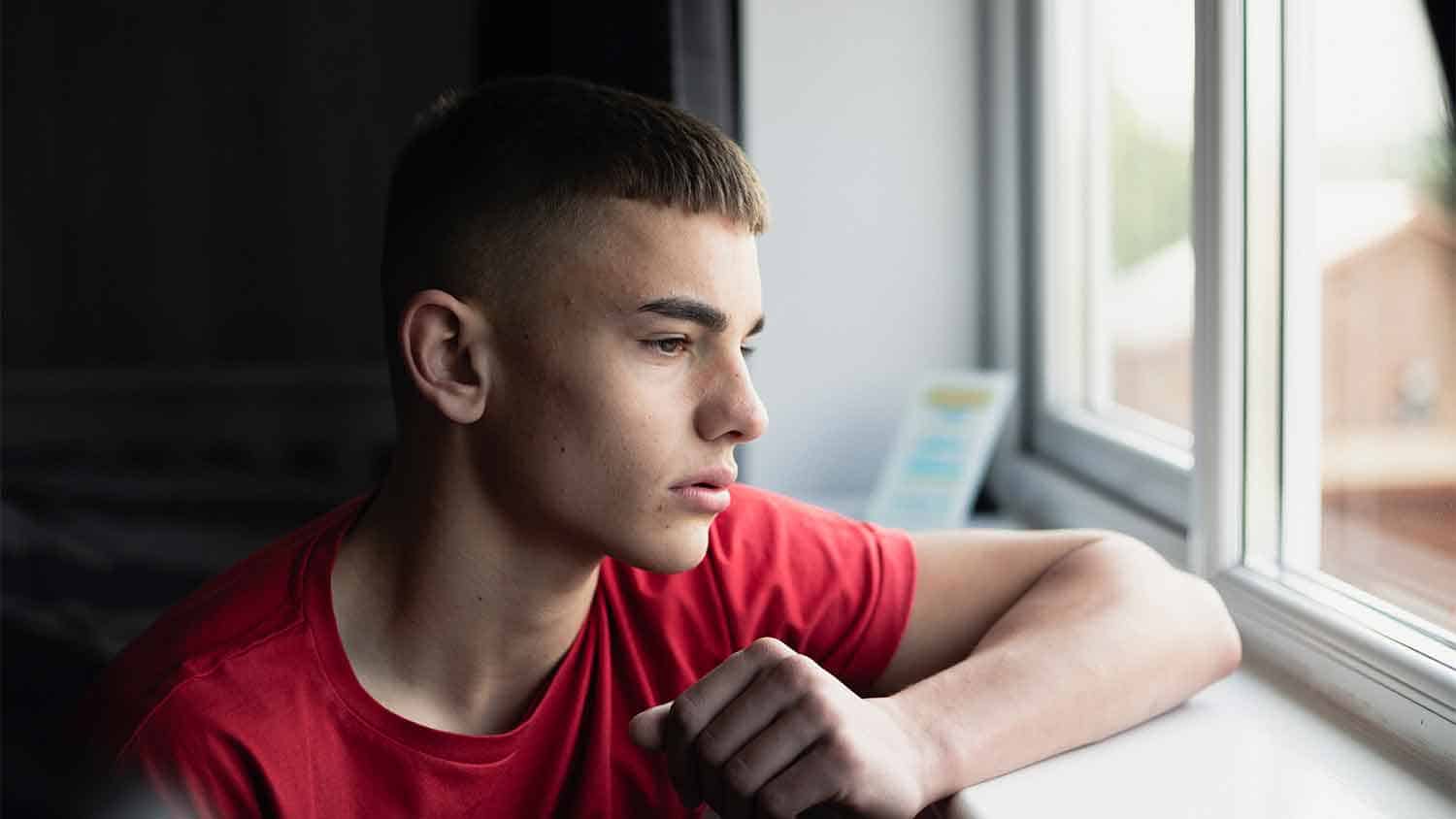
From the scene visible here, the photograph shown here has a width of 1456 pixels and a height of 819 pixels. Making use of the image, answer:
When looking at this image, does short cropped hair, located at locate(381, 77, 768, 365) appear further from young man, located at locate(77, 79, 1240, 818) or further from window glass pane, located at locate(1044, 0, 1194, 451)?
window glass pane, located at locate(1044, 0, 1194, 451)

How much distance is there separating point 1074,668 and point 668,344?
0.37m

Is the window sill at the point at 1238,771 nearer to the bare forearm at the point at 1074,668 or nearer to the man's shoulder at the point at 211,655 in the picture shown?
the bare forearm at the point at 1074,668

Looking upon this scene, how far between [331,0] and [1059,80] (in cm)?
147

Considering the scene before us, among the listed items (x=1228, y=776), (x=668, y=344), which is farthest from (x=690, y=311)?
(x=1228, y=776)

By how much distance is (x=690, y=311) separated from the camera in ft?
2.99

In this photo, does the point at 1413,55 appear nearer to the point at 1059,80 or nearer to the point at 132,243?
the point at 1059,80

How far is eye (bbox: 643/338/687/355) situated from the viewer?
3.01 ft

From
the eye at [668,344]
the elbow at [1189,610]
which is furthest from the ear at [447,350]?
the elbow at [1189,610]

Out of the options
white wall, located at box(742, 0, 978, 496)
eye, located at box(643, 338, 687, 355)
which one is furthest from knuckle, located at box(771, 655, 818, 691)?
white wall, located at box(742, 0, 978, 496)

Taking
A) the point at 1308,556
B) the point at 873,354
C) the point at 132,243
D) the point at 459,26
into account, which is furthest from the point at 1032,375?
the point at 132,243

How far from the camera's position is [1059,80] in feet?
5.90

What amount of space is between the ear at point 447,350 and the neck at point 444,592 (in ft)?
0.21

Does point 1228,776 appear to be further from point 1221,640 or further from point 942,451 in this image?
point 942,451

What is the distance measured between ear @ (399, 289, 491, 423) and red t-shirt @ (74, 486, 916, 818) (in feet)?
0.47
